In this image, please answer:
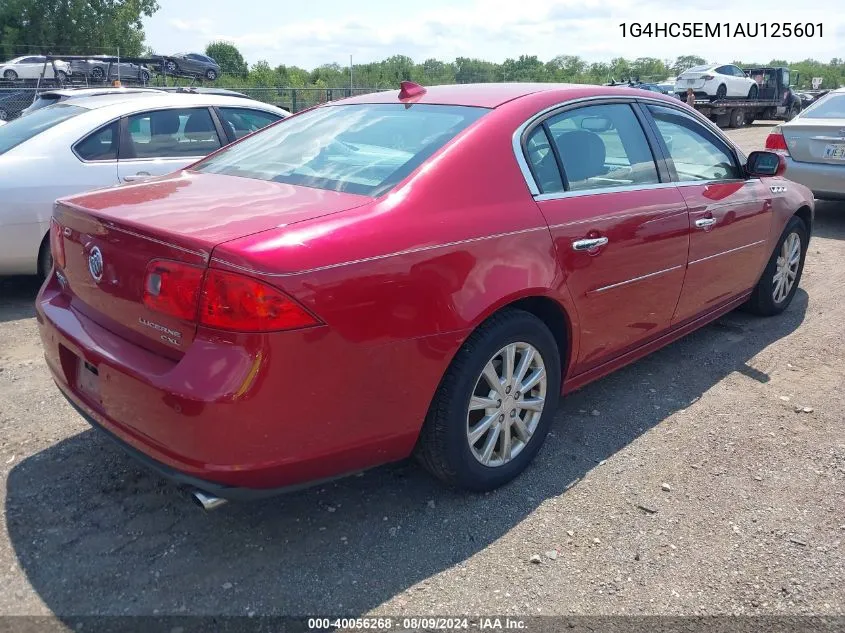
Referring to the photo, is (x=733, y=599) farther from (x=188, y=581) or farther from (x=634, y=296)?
(x=188, y=581)

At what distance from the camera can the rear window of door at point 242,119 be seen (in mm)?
6301

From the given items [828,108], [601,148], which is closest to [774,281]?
[601,148]

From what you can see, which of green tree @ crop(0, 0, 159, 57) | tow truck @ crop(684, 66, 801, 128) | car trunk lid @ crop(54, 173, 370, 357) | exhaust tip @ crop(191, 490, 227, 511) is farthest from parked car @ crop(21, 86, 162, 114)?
green tree @ crop(0, 0, 159, 57)

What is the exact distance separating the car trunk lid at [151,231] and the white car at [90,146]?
2.49m

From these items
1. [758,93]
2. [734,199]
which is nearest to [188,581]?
[734,199]

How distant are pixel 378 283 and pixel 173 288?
2.14 ft

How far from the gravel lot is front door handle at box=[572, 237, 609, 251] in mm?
970

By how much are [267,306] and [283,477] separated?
591mm

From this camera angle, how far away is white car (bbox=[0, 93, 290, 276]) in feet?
16.9

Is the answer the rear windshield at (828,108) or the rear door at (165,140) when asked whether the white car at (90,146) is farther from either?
the rear windshield at (828,108)

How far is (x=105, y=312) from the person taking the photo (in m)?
2.62

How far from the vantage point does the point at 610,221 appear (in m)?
3.29

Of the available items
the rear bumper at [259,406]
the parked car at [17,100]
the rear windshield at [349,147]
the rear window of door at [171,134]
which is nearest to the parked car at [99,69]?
the parked car at [17,100]

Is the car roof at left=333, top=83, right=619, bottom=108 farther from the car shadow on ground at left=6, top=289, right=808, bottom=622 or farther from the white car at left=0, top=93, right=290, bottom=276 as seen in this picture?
the white car at left=0, top=93, right=290, bottom=276
